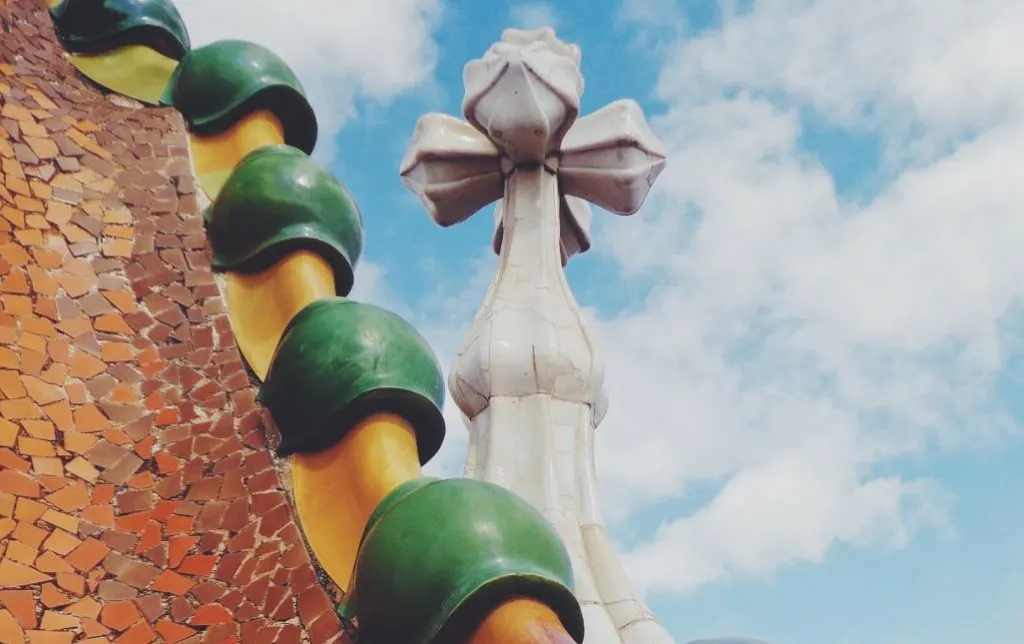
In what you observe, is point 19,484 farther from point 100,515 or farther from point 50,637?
point 50,637

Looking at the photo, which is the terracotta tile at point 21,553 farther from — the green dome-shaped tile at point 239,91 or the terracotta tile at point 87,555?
the green dome-shaped tile at point 239,91

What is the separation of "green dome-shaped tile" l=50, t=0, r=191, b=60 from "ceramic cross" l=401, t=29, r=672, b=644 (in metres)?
2.35

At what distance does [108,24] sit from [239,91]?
465 millimetres

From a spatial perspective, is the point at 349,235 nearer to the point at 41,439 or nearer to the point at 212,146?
the point at 212,146

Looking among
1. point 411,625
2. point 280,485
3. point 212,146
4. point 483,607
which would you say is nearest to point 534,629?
point 483,607

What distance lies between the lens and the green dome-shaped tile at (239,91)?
2.45m

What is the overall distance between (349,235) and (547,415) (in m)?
2.53

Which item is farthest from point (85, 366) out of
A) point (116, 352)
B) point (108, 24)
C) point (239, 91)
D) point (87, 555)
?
point (108, 24)

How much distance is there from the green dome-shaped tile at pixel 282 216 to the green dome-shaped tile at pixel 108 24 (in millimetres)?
677

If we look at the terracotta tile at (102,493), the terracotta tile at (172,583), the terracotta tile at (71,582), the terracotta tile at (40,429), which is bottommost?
the terracotta tile at (71,582)

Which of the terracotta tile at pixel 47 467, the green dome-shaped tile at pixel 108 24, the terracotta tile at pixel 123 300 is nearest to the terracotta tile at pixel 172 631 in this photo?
the terracotta tile at pixel 47 467

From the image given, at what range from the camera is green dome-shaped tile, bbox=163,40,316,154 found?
96.6 inches

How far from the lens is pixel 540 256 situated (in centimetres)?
524

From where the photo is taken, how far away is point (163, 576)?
169 centimetres
